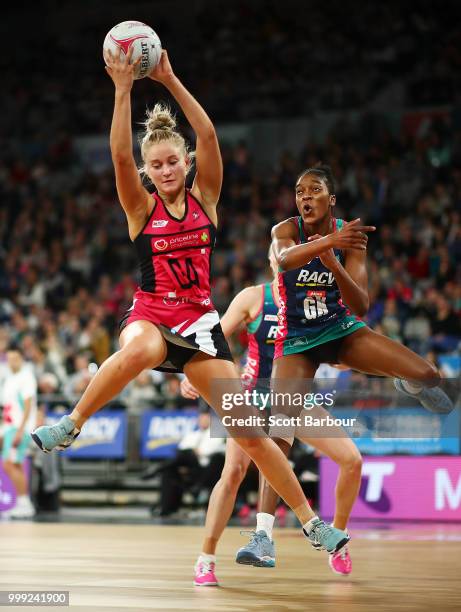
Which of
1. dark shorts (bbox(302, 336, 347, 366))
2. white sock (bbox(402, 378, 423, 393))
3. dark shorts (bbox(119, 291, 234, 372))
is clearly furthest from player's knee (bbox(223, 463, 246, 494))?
white sock (bbox(402, 378, 423, 393))

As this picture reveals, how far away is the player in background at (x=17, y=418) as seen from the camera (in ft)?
44.5

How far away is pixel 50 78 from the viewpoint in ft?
86.7

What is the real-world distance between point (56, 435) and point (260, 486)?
1918 millimetres

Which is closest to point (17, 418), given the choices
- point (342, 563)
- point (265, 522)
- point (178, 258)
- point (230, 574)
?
point (230, 574)

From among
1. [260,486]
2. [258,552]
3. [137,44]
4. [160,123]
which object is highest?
[137,44]

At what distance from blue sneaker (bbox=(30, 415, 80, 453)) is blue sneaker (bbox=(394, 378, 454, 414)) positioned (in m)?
2.24

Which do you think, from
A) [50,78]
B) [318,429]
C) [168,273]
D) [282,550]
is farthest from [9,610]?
[50,78]

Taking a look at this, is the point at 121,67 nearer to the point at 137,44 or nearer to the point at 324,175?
the point at 137,44

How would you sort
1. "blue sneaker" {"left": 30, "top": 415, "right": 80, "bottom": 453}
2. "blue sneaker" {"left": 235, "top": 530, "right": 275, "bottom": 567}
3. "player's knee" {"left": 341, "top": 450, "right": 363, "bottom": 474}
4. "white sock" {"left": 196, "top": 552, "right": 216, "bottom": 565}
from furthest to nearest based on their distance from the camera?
"player's knee" {"left": 341, "top": 450, "right": 363, "bottom": 474} → "blue sneaker" {"left": 235, "top": 530, "right": 275, "bottom": 567} → "white sock" {"left": 196, "top": 552, "right": 216, "bottom": 565} → "blue sneaker" {"left": 30, "top": 415, "right": 80, "bottom": 453}

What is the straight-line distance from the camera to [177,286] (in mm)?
5777

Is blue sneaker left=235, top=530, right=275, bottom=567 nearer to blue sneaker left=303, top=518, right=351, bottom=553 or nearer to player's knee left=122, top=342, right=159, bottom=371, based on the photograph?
blue sneaker left=303, top=518, right=351, bottom=553

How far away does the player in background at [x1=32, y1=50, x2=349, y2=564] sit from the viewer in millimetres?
5641

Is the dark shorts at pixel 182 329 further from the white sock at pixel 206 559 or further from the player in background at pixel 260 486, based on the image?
the white sock at pixel 206 559

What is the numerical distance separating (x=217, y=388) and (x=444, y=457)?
6.87 meters
